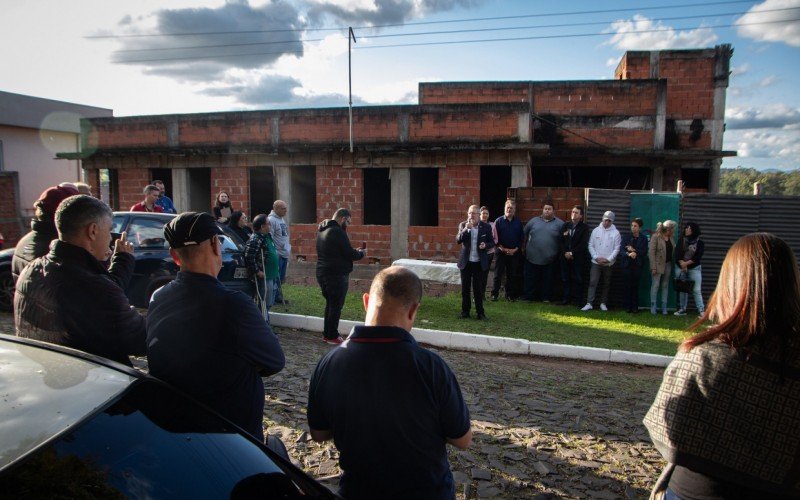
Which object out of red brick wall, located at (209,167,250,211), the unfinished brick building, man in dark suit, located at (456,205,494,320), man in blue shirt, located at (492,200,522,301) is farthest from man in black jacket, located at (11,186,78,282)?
red brick wall, located at (209,167,250,211)

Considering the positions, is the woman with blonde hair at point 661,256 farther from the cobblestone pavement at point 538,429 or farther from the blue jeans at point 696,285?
the cobblestone pavement at point 538,429

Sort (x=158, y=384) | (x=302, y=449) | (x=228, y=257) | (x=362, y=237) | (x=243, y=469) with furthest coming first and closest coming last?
(x=362, y=237) < (x=228, y=257) < (x=302, y=449) < (x=158, y=384) < (x=243, y=469)

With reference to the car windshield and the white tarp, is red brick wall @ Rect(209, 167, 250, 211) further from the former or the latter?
the car windshield

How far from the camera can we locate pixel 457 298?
39.2 ft

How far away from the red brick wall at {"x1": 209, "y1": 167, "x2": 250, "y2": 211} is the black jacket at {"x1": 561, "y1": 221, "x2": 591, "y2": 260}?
10131mm

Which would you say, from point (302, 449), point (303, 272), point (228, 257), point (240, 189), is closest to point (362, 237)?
point (303, 272)

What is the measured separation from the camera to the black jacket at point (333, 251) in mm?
7746

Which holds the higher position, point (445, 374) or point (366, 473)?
point (445, 374)

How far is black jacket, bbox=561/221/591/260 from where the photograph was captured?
11.5 m

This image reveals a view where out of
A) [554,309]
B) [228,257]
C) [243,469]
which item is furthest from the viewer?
[554,309]

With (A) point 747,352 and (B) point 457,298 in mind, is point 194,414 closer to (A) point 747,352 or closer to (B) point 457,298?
(A) point 747,352

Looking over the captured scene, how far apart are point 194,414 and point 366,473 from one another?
0.71 m

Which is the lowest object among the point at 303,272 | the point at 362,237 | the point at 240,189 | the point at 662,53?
the point at 303,272

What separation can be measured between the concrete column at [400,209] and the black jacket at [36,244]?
12.5 meters
